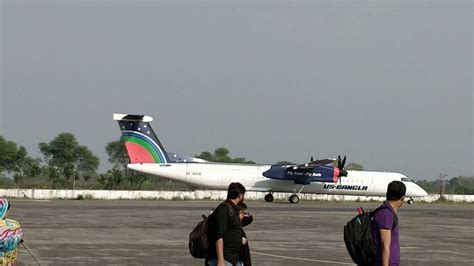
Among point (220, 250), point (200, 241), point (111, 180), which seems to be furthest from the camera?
point (111, 180)

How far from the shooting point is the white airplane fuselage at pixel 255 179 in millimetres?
50469

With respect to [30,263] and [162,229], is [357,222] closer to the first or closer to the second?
[30,263]

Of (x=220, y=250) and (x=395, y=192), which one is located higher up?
(x=395, y=192)

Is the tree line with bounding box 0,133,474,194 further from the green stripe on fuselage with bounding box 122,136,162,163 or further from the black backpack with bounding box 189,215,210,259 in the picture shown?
the black backpack with bounding box 189,215,210,259

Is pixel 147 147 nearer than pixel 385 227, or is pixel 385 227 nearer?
pixel 385 227

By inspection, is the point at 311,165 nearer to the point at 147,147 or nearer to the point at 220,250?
the point at 147,147

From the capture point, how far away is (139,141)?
167ft

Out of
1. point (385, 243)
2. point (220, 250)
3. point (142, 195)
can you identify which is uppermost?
point (142, 195)

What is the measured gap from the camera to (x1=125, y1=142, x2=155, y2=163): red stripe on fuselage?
1999 inches

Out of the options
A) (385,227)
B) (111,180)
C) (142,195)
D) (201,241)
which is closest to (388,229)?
(385,227)

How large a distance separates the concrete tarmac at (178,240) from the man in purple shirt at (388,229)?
7706 mm

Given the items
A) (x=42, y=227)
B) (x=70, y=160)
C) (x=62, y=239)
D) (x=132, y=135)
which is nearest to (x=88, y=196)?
(x=132, y=135)

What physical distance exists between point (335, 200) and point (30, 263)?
46.0 metres

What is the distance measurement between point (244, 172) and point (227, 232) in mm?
42606
